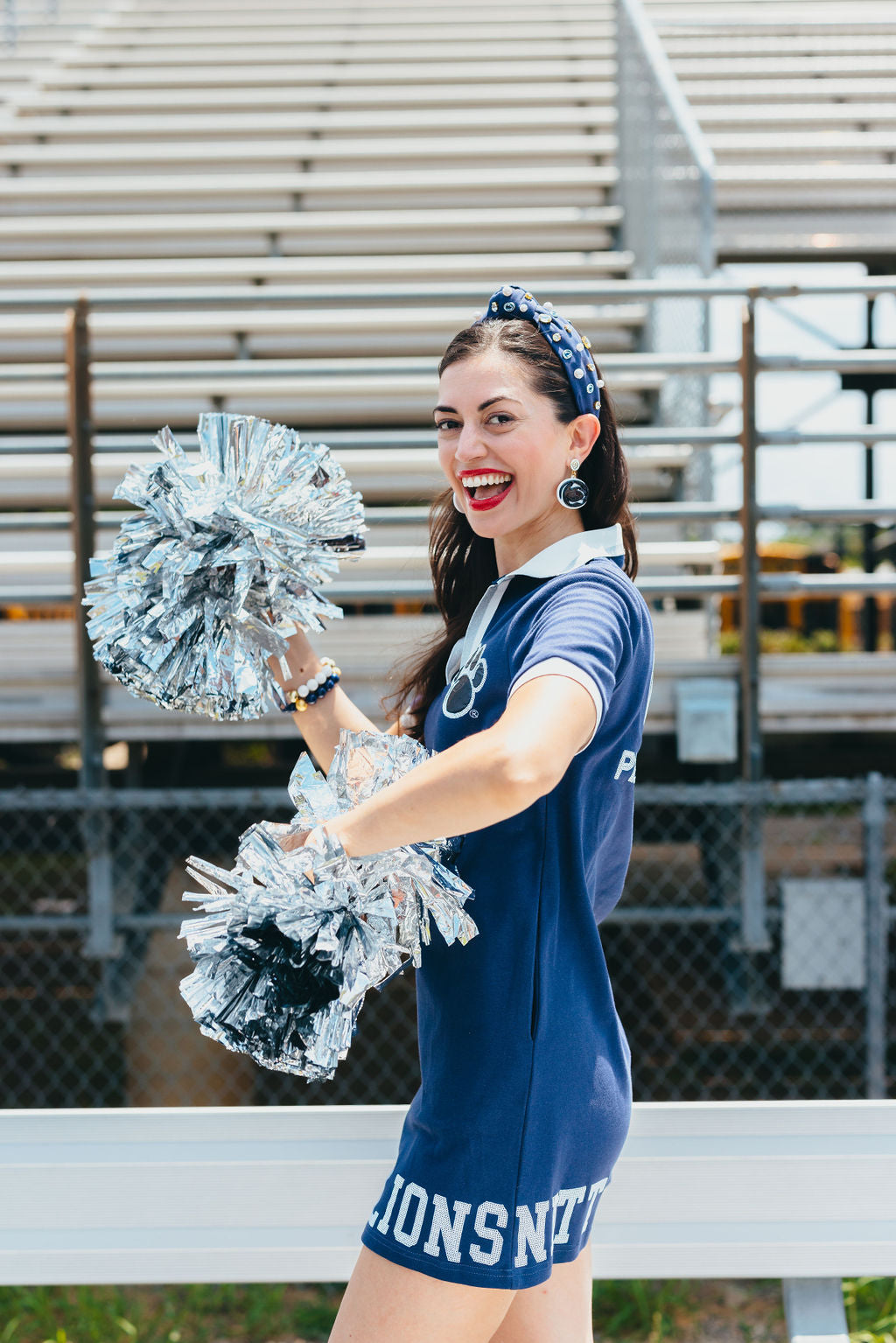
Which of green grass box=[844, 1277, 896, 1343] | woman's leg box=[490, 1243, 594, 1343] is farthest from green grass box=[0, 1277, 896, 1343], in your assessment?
woman's leg box=[490, 1243, 594, 1343]

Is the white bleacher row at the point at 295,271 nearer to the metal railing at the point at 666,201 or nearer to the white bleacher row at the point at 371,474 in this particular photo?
the metal railing at the point at 666,201

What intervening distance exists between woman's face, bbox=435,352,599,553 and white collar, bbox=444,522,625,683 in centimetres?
5

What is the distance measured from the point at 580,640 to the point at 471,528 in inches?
18.5

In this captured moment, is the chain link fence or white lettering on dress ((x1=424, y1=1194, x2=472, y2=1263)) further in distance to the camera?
the chain link fence

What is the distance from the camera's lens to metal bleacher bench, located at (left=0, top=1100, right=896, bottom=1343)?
194cm

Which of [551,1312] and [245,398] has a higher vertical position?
[245,398]

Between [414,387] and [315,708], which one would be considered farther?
[414,387]

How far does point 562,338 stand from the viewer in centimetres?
136

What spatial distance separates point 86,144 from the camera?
23.1 feet

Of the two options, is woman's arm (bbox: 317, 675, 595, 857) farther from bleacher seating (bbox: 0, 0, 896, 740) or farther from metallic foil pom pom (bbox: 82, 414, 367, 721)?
bleacher seating (bbox: 0, 0, 896, 740)

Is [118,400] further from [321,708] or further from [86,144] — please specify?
[321,708]

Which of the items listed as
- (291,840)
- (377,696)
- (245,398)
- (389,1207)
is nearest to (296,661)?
(291,840)

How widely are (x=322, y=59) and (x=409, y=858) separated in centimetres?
811

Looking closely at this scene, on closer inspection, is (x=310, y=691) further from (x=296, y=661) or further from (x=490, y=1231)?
(x=490, y=1231)
